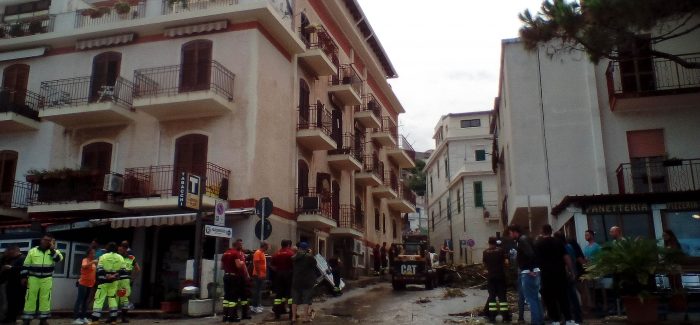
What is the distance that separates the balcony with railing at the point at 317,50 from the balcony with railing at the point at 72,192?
8746mm

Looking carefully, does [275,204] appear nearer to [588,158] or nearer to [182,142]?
[182,142]

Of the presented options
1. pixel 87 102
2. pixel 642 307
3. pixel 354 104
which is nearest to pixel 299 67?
pixel 354 104

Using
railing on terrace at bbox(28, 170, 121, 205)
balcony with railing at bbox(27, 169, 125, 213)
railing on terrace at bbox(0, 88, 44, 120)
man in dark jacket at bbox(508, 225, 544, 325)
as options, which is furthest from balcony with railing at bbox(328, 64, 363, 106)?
man in dark jacket at bbox(508, 225, 544, 325)

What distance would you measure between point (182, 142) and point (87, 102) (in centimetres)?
390

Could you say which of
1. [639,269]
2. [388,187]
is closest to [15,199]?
[388,187]

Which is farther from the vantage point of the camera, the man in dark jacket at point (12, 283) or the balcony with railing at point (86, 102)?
the balcony with railing at point (86, 102)

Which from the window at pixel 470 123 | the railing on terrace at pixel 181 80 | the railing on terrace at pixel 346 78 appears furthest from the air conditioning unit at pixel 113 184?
the window at pixel 470 123

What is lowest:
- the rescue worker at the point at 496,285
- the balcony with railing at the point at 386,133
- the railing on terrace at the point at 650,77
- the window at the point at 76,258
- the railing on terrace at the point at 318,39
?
the rescue worker at the point at 496,285

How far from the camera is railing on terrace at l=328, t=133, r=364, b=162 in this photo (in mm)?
25953

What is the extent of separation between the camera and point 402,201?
37562 millimetres

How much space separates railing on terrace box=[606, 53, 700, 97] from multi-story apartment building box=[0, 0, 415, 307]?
1074 cm

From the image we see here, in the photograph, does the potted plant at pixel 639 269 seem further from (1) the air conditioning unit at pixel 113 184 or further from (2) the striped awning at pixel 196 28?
(1) the air conditioning unit at pixel 113 184

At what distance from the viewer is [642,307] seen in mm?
10328

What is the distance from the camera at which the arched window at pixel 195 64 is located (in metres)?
19.7
